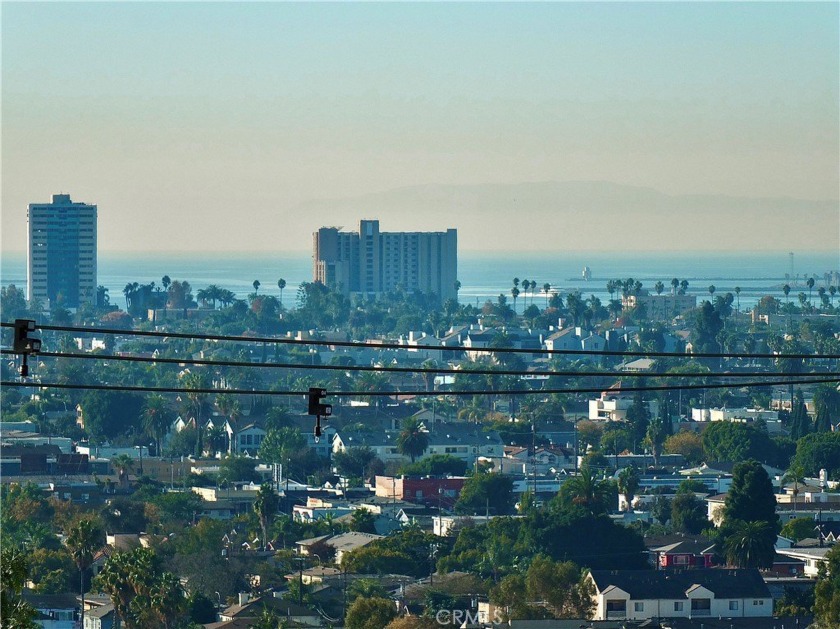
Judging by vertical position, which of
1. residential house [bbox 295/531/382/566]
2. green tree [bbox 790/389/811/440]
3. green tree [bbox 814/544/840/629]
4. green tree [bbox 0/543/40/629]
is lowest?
residential house [bbox 295/531/382/566]

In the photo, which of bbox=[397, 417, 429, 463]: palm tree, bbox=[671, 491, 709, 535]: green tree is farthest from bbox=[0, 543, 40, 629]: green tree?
bbox=[397, 417, 429, 463]: palm tree

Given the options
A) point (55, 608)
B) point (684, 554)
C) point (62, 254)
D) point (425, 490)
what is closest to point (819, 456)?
point (425, 490)

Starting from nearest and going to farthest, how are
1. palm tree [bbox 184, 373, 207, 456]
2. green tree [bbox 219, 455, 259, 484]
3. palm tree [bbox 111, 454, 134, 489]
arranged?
palm tree [bbox 111, 454, 134, 489] → green tree [bbox 219, 455, 259, 484] → palm tree [bbox 184, 373, 207, 456]

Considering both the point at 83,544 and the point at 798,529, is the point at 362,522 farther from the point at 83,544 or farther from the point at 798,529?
the point at 83,544

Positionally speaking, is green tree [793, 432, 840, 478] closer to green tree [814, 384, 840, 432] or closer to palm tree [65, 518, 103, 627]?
green tree [814, 384, 840, 432]

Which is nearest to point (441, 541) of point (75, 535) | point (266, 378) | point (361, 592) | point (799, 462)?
point (361, 592)

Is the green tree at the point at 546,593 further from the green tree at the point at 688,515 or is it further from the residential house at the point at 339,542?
the green tree at the point at 688,515

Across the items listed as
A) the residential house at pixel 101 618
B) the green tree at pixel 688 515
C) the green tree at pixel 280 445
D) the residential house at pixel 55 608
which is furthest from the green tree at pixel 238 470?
the residential house at pixel 101 618
